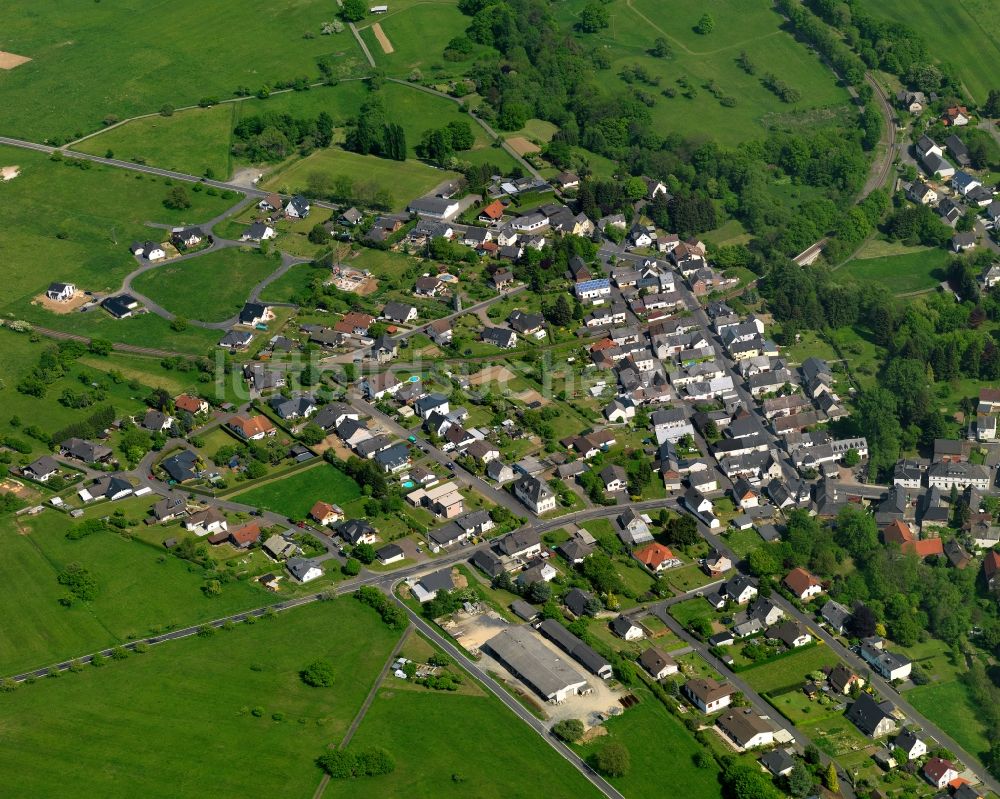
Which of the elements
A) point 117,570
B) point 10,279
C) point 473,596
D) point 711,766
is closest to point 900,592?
point 711,766

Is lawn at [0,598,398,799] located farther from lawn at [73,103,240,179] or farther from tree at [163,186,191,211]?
lawn at [73,103,240,179]

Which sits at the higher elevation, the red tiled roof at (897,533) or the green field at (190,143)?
the red tiled roof at (897,533)

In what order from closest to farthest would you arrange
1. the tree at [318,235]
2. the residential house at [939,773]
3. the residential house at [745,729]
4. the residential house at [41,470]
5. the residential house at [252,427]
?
the residential house at [939,773] < the residential house at [745,729] < the residential house at [41,470] < the residential house at [252,427] < the tree at [318,235]

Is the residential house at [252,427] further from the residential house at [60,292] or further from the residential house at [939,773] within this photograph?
the residential house at [939,773]

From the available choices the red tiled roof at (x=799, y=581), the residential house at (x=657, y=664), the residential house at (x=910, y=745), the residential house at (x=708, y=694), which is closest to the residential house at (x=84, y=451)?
the residential house at (x=657, y=664)

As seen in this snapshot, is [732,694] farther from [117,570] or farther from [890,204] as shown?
[890,204]

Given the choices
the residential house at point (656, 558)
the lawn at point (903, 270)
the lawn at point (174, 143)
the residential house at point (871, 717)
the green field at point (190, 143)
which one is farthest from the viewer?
the green field at point (190, 143)

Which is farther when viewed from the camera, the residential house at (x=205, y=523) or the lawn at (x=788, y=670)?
the residential house at (x=205, y=523)
